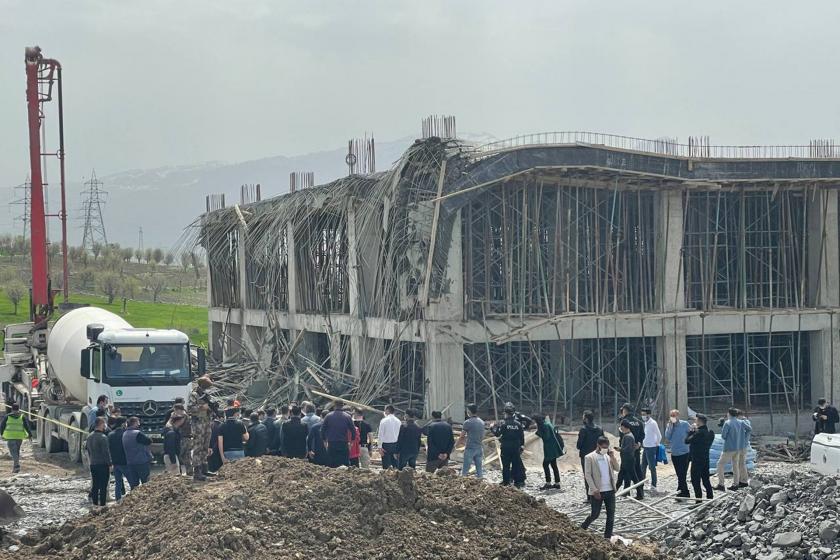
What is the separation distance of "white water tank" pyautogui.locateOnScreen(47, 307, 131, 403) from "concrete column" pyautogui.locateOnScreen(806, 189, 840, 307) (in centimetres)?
1961

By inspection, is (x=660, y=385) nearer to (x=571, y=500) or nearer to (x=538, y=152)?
(x=538, y=152)

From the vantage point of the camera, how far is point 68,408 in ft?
74.5

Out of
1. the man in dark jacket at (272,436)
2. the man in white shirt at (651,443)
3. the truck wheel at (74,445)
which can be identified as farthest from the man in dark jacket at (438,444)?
the truck wheel at (74,445)

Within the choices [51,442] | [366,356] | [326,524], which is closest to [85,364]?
[51,442]

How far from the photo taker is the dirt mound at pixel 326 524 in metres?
12.4

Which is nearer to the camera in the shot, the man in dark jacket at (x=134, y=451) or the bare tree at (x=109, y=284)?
the man in dark jacket at (x=134, y=451)

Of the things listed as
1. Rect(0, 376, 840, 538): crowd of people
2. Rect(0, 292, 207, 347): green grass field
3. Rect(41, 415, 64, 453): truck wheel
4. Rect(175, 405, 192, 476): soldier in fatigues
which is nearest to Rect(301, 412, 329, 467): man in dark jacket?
Rect(0, 376, 840, 538): crowd of people

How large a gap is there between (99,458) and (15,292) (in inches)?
2001

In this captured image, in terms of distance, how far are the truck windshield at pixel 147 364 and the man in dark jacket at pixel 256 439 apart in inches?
150

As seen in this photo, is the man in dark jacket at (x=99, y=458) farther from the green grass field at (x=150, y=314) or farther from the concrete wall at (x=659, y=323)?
the green grass field at (x=150, y=314)

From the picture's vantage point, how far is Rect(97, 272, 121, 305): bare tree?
7225cm

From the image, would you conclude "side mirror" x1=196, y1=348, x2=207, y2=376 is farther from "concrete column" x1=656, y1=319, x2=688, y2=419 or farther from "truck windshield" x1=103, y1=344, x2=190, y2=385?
"concrete column" x1=656, y1=319, x2=688, y2=419

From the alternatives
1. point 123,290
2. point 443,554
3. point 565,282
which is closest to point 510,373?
point 565,282

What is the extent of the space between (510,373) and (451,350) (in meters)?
3.44
